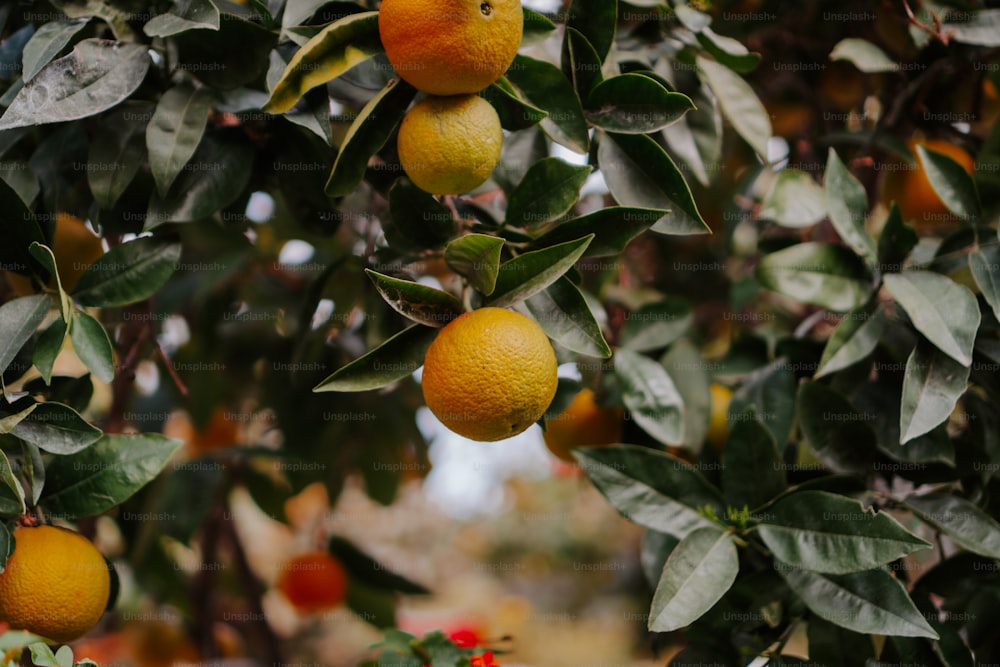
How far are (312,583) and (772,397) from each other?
78 centimetres

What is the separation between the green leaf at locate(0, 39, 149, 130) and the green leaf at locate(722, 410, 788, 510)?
676mm

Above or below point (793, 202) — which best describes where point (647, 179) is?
above

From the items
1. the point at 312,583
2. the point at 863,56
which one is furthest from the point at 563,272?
the point at 312,583

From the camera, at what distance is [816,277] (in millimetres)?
908

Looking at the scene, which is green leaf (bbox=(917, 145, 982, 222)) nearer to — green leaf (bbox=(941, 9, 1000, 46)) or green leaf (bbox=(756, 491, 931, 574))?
green leaf (bbox=(941, 9, 1000, 46))

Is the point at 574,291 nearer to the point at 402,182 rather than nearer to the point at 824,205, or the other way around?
the point at 402,182

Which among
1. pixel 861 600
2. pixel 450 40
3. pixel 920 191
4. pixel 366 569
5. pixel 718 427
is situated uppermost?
pixel 450 40

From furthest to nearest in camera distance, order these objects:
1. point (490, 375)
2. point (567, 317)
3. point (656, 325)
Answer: point (656, 325) < point (567, 317) < point (490, 375)

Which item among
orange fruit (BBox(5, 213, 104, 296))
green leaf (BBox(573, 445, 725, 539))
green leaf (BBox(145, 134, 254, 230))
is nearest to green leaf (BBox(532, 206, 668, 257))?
green leaf (BBox(573, 445, 725, 539))

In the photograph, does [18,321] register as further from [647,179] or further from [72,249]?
[647,179]

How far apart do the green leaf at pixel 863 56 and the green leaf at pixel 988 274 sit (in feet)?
0.87

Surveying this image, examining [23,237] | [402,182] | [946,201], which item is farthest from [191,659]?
[946,201]

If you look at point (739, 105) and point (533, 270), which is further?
point (739, 105)

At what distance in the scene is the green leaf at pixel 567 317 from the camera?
71 centimetres
